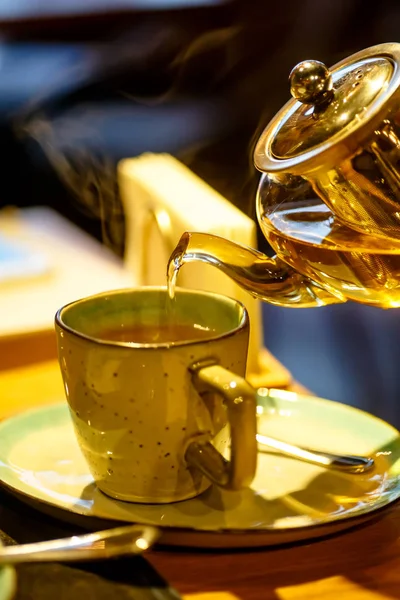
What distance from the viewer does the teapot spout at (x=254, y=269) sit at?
592 mm

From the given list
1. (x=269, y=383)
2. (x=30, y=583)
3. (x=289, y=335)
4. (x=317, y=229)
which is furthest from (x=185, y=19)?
(x=30, y=583)

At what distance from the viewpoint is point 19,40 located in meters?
2.52

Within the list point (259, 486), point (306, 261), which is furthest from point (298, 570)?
point (306, 261)

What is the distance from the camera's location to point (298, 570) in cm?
51

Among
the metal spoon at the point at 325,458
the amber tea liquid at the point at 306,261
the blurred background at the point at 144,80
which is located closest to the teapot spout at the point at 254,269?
the amber tea liquid at the point at 306,261

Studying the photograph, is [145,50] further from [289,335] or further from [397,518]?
[397,518]

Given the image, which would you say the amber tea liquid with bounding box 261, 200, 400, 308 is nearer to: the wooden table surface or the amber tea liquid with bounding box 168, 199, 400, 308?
the amber tea liquid with bounding box 168, 199, 400, 308

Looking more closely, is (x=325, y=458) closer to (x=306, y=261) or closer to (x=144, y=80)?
(x=306, y=261)

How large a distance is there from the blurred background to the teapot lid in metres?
1.38

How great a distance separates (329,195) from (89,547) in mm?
256

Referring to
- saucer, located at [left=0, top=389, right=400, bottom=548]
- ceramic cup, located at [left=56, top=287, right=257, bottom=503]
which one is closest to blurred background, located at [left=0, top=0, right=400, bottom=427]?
saucer, located at [left=0, top=389, right=400, bottom=548]

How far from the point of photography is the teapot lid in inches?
19.0

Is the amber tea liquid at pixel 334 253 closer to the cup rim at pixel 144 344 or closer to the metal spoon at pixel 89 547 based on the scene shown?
the cup rim at pixel 144 344

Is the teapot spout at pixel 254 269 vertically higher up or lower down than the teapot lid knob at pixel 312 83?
lower down
